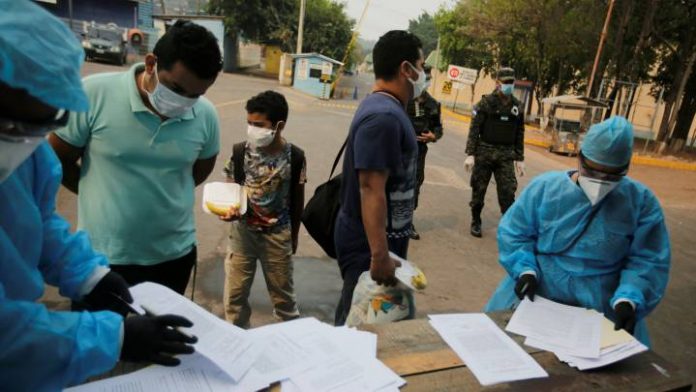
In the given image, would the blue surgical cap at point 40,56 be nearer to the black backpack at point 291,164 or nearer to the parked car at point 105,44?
the black backpack at point 291,164

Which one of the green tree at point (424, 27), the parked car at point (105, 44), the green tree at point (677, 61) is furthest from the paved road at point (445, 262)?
the green tree at point (424, 27)

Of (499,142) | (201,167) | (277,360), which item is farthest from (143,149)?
(499,142)

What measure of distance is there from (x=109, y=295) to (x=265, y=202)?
1.53 metres

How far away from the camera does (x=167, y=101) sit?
1.86 m

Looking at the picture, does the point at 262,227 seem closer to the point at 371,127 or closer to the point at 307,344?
the point at 371,127

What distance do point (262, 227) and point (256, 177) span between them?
0.30 m

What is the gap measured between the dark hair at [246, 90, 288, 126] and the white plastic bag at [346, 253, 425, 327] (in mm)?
1163

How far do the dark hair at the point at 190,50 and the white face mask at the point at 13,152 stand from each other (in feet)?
3.00

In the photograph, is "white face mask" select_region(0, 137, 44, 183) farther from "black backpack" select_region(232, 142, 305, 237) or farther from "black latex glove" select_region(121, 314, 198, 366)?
"black backpack" select_region(232, 142, 305, 237)

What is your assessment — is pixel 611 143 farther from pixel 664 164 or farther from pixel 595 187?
pixel 664 164

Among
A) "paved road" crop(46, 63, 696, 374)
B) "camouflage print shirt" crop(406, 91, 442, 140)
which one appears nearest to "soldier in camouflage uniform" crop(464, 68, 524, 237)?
"camouflage print shirt" crop(406, 91, 442, 140)

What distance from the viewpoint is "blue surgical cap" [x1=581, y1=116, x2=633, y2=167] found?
194 cm

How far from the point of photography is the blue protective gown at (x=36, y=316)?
95cm

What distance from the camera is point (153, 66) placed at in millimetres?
1879
